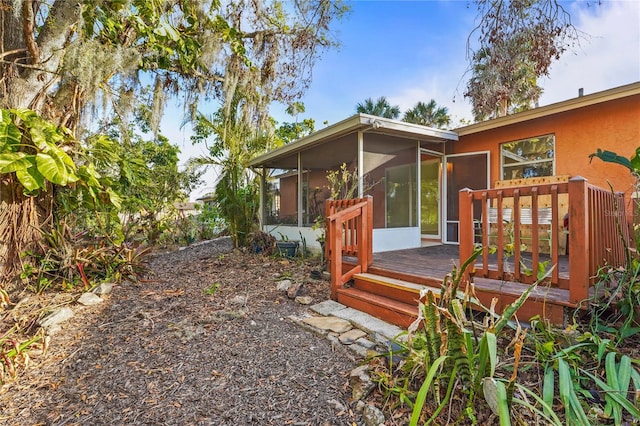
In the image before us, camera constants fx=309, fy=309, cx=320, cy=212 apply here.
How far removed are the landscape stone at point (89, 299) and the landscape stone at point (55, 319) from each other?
0.72 feet

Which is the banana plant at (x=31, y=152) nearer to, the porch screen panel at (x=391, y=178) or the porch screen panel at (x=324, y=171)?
the porch screen panel at (x=324, y=171)

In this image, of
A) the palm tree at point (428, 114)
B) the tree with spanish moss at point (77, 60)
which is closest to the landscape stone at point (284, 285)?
the tree with spanish moss at point (77, 60)

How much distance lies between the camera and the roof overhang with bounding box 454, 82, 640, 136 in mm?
A: 4399

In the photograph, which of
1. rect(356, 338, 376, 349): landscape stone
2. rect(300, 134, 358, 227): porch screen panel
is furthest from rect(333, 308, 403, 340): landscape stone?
rect(300, 134, 358, 227): porch screen panel

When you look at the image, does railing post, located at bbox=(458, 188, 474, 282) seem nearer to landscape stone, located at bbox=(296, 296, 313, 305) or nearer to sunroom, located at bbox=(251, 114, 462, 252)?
landscape stone, located at bbox=(296, 296, 313, 305)

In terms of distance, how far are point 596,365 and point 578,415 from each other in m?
0.68

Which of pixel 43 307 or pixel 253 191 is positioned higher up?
pixel 253 191

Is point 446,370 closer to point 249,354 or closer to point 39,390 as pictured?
point 249,354

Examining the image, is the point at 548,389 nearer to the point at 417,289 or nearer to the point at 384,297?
the point at 417,289

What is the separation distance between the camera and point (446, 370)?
182 cm

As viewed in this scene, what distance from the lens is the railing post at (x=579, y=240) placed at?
2.22 m

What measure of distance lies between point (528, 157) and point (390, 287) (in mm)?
4313

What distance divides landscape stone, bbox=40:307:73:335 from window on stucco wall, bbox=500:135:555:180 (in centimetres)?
708

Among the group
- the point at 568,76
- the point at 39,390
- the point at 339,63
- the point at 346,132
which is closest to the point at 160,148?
the point at 339,63
